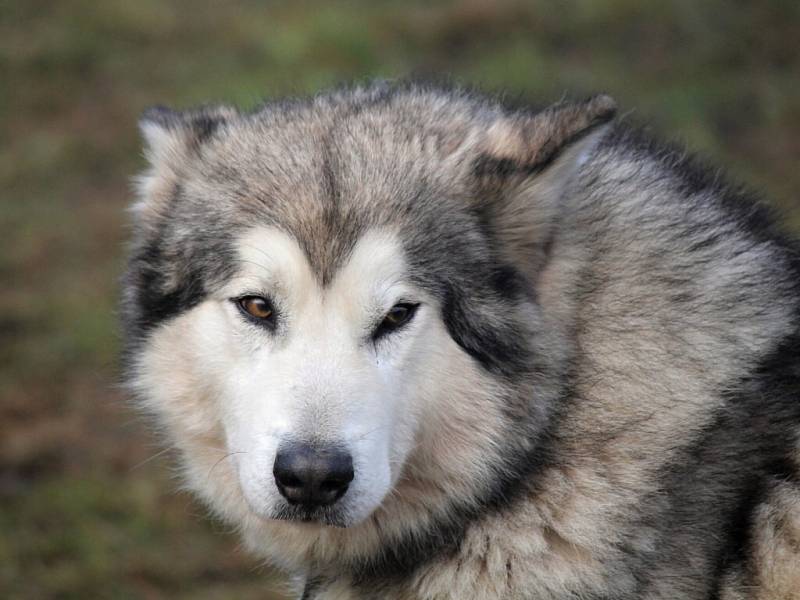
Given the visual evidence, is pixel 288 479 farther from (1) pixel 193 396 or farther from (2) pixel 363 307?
(1) pixel 193 396

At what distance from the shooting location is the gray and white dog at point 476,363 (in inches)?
137

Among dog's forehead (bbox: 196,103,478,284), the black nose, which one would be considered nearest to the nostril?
the black nose

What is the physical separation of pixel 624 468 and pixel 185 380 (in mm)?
1555

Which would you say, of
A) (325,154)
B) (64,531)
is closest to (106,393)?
(64,531)

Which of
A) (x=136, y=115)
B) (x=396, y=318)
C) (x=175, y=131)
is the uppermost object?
(x=175, y=131)

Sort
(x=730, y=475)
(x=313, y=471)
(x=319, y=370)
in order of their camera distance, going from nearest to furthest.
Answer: (x=313, y=471) → (x=319, y=370) → (x=730, y=475)

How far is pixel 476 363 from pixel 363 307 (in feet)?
1.42

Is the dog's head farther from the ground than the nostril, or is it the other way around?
the dog's head

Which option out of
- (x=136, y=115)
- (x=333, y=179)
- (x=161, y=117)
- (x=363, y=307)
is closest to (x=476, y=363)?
(x=363, y=307)

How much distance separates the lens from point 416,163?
369 centimetres

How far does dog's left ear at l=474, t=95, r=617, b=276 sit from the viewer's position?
3639 millimetres

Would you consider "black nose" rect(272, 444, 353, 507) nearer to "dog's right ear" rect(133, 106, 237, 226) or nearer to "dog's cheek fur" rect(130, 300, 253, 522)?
"dog's cheek fur" rect(130, 300, 253, 522)

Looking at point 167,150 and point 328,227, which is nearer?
point 328,227

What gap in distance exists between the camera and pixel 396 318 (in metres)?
3.53
